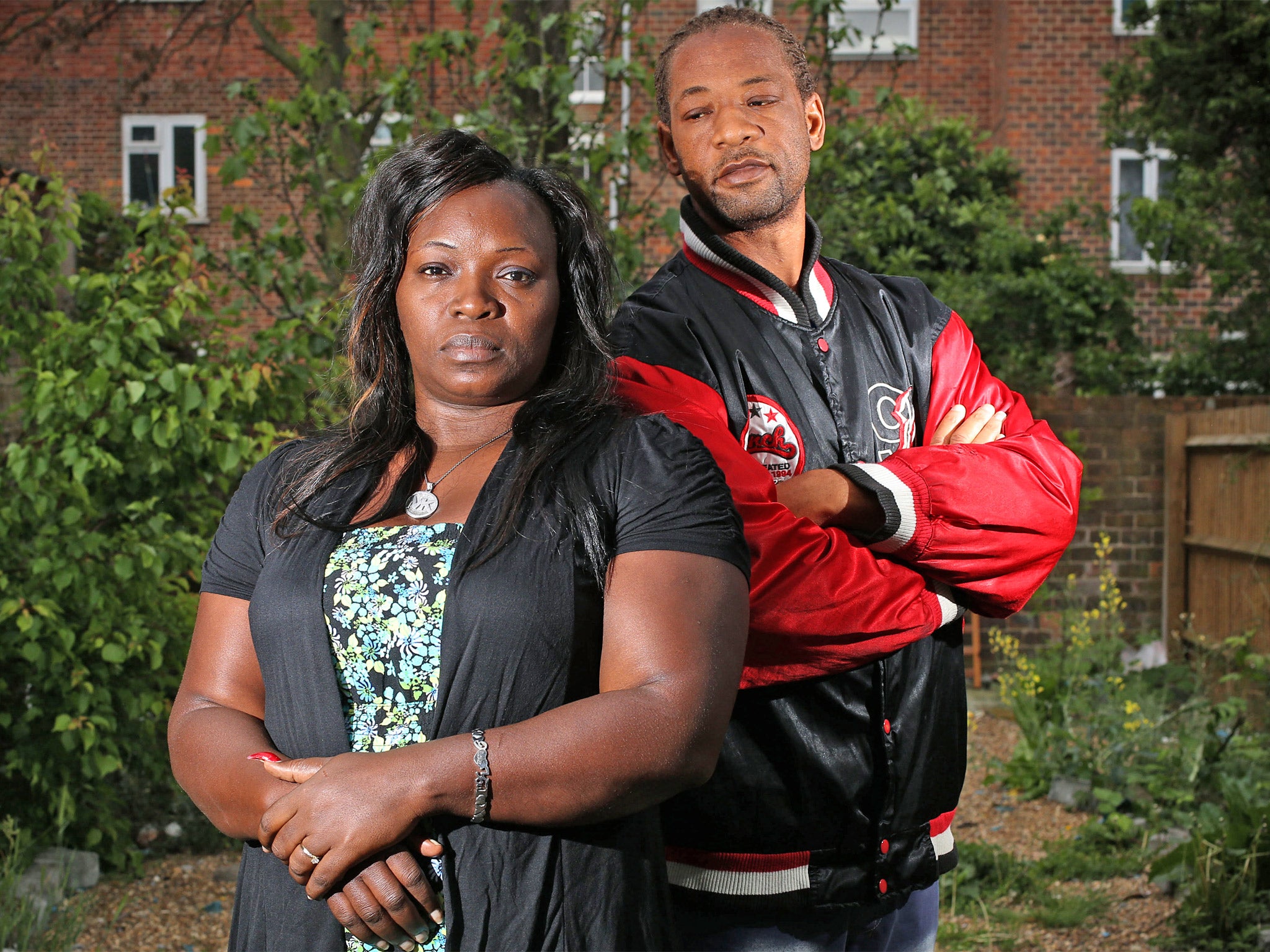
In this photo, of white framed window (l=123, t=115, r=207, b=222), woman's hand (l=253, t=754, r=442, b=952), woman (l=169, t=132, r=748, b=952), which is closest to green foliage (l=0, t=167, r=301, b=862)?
woman (l=169, t=132, r=748, b=952)

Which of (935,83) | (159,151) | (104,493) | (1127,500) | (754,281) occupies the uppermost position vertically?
(935,83)

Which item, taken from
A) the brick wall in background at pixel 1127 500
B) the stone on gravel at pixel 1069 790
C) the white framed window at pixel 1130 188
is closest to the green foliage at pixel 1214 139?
the brick wall in background at pixel 1127 500

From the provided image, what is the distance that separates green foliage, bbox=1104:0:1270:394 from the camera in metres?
8.09

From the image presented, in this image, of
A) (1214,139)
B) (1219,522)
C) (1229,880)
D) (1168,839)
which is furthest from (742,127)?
(1214,139)

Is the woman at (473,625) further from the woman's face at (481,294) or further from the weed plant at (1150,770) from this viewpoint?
the weed plant at (1150,770)

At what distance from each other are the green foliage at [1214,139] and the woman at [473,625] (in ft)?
25.1

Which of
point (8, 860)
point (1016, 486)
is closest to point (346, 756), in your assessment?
point (1016, 486)

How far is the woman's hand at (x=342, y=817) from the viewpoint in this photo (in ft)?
4.58

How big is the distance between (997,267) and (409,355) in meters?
12.8

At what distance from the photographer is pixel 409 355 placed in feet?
6.01

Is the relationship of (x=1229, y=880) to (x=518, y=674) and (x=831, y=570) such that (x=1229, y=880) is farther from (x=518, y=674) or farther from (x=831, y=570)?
(x=518, y=674)

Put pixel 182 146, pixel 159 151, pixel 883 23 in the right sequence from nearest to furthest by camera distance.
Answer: pixel 883 23 → pixel 159 151 → pixel 182 146

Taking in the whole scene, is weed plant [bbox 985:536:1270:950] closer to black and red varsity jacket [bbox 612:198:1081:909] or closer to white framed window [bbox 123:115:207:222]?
black and red varsity jacket [bbox 612:198:1081:909]

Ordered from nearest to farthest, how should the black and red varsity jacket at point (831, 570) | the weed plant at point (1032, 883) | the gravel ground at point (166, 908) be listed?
1. the black and red varsity jacket at point (831, 570)
2. the gravel ground at point (166, 908)
3. the weed plant at point (1032, 883)
